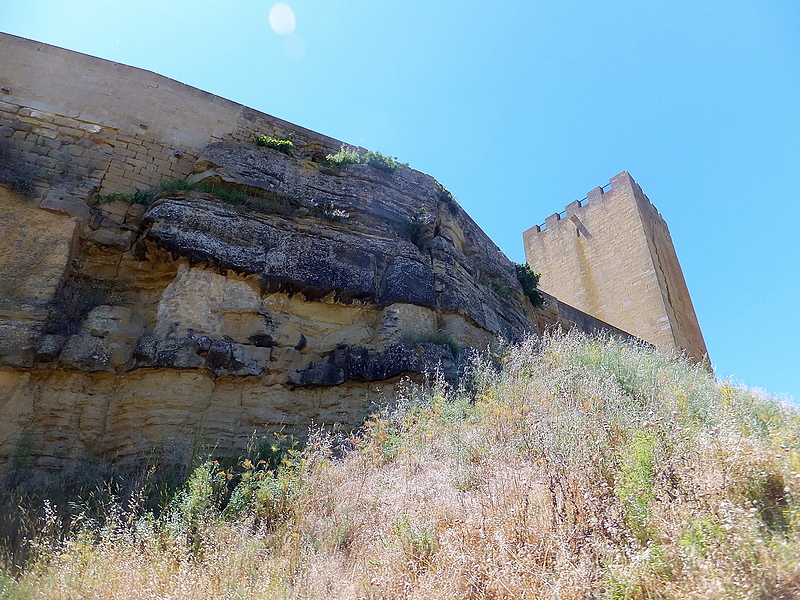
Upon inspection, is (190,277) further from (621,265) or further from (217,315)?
(621,265)

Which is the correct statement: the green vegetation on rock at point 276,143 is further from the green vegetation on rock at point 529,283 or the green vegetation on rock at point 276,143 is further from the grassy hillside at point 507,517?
the grassy hillside at point 507,517

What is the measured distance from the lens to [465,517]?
2971 mm

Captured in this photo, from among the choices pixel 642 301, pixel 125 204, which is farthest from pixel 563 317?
pixel 125 204

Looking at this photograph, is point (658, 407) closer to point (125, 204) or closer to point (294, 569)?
point (294, 569)

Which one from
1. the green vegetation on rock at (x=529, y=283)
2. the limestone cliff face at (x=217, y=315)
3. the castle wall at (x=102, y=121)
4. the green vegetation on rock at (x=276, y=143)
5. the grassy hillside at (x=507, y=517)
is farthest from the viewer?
the green vegetation on rock at (x=529, y=283)

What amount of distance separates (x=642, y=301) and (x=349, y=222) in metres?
10.4

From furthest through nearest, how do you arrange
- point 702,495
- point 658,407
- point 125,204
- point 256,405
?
point 125,204 < point 256,405 < point 658,407 < point 702,495

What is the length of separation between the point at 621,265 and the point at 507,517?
13967 mm

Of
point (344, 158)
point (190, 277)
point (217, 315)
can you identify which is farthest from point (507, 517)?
point (344, 158)

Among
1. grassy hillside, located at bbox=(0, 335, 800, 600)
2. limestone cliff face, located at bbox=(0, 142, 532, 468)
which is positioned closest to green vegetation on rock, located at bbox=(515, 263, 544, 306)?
limestone cliff face, located at bbox=(0, 142, 532, 468)

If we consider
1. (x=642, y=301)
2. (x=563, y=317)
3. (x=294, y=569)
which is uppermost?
(x=642, y=301)

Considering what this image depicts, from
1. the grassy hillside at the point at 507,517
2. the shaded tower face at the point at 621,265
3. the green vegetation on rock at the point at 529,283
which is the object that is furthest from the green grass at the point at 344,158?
the shaded tower face at the point at 621,265

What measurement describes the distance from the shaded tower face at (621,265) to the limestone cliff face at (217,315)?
343 inches

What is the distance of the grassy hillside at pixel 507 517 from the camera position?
2.29 metres
